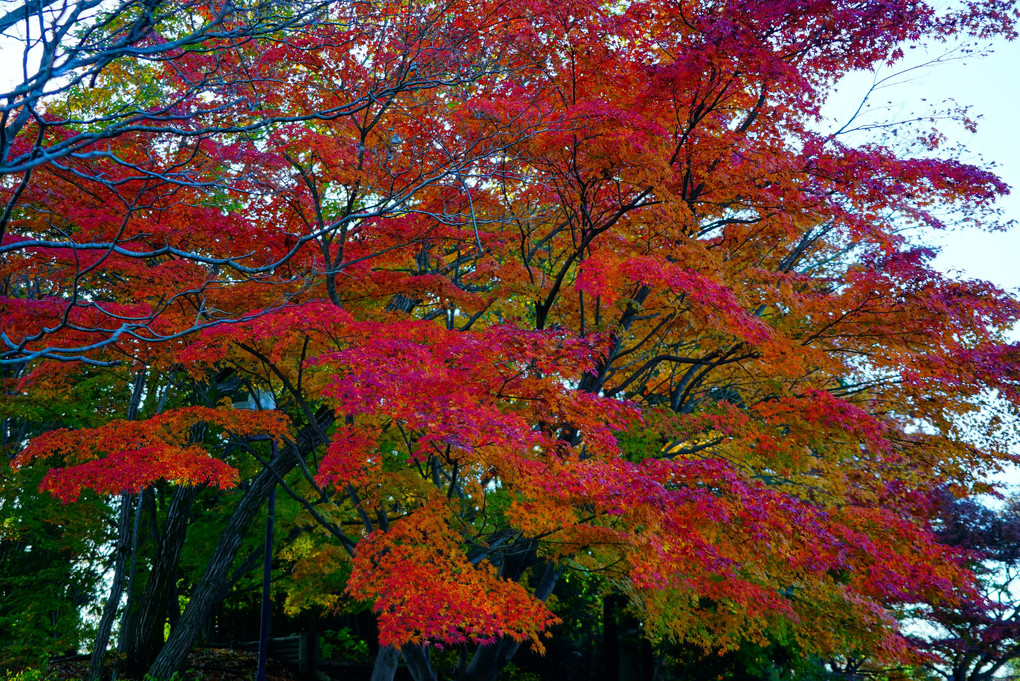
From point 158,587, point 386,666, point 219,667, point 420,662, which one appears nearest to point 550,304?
point 420,662

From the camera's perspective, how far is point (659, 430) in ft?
27.2

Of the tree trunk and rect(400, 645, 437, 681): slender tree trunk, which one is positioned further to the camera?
the tree trunk

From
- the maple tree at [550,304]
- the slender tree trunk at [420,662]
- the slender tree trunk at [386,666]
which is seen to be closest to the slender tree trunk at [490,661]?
the maple tree at [550,304]

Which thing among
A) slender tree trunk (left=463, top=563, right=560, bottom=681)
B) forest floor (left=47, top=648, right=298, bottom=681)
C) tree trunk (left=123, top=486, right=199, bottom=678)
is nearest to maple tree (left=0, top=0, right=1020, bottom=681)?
slender tree trunk (left=463, top=563, right=560, bottom=681)

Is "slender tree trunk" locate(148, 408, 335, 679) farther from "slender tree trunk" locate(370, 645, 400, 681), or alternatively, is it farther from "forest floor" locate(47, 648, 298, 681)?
"forest floor" locate(47, 648, 298, 681)

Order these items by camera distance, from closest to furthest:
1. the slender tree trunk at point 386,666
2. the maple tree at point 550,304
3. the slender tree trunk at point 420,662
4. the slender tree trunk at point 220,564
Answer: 1. the maple tree at point 550,304
2. the slender tree trunk at point 420,662
3. the slender tree trunk at point 220,564
4. the slender tree trunk at point 386,666

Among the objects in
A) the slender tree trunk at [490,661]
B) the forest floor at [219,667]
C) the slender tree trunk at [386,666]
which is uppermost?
the slender tree trunk at [490,661]

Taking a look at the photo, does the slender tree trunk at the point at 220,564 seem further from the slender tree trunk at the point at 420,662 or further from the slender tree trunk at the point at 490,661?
the slender tree trunk at the point at 490,661

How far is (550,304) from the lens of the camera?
8336 mm

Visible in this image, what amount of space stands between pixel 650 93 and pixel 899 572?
600cm

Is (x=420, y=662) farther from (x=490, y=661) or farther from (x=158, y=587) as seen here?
(x=158, y=587)

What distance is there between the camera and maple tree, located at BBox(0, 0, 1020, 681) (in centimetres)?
659

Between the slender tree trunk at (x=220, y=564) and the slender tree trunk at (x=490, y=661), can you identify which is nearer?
the slender tree trunk at (x=490, y=661)

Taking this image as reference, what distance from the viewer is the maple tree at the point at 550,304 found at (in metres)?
6.59
